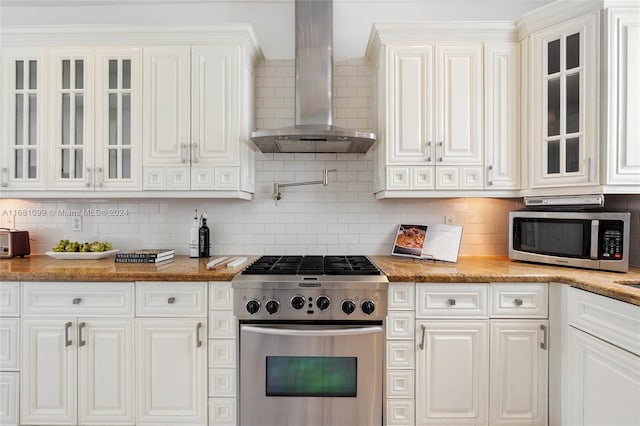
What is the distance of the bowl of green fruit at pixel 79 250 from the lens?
7.74 feet

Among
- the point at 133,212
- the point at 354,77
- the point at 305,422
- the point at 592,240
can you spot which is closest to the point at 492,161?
the point at 592,240

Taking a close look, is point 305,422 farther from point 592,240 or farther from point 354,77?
point 354,77

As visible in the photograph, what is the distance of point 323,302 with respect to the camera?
5.87ft

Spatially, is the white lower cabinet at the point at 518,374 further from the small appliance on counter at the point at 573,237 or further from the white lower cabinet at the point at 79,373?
the white lower cabinet at the point at 79,373

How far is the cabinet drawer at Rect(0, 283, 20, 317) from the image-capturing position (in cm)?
187

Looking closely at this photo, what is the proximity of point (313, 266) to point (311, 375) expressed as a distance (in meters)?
0.60

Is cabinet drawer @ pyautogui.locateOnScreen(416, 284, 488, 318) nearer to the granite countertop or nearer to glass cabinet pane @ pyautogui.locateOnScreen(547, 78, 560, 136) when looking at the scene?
the granite countertop

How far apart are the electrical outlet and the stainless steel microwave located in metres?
3.14

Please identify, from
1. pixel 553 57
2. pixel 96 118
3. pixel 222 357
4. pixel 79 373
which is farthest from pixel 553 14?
pixel 79 373

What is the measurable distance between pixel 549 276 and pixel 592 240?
1.22 ft

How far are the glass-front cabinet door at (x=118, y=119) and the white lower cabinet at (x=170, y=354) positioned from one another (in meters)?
0.83

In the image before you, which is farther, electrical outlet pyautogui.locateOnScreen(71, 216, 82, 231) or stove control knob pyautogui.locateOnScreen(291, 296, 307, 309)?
electrical outlet pyautogui.locateOnScreen(71, 216, 82, 231)

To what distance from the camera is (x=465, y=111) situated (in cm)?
221

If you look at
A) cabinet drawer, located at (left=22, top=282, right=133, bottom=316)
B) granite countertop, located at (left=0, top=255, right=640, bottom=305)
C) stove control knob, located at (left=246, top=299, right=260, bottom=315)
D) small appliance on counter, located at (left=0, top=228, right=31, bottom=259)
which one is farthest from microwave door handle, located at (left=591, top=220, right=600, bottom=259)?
small appliance on counter, located at (left=0, top=228, right=31, bottom=259)
